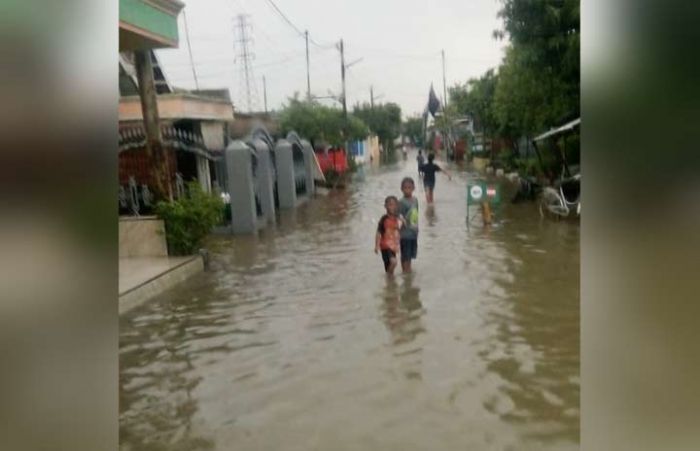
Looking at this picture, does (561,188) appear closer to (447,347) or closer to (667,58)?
(447,347)

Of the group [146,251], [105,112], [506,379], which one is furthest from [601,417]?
[146,251]

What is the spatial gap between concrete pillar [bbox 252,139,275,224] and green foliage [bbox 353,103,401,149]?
0.63 m

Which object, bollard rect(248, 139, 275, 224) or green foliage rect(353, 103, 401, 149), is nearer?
green foliage rect(353, 103, 401, 149)

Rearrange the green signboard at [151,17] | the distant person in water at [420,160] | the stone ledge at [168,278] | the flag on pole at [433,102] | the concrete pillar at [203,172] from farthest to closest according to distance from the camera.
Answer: the stone ledge at [168,278] → the concrete pillar at [203,172] → the distant person in water at [420,160] → the flag on pole at [433,102] → the green signboard at [151,17]

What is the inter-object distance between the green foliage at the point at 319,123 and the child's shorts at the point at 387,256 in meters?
0.57

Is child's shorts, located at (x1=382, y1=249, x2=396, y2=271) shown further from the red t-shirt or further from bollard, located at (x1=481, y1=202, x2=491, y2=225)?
bollard, located at (x1=481, y1=202, x2=491, y2=225)

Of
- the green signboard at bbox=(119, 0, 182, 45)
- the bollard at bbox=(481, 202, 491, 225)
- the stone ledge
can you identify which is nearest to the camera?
the green signboard at bbox=(119, 0, 182, 45)

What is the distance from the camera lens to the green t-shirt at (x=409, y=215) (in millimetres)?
3085

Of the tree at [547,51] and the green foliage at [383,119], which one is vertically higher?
the tree at [547,51]

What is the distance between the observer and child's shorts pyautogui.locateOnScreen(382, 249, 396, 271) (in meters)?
3.07

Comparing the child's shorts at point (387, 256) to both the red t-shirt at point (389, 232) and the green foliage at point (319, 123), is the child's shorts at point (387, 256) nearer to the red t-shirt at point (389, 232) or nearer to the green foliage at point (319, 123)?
the red t-shirt at point (389, 232)

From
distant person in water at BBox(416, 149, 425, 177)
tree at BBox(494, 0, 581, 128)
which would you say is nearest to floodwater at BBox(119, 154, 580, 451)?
distant person in water at BBox(416, 149, 425, 177)

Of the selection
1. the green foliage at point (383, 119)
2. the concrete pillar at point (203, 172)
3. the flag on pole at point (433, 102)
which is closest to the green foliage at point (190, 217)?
the concrete pillar at point (203, 172)

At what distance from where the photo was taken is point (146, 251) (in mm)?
4586
